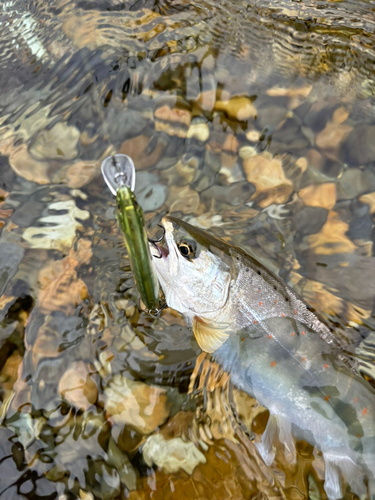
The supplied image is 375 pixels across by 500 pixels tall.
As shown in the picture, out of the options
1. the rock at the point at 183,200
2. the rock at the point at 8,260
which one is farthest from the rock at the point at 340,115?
the rock at the point at 8,260

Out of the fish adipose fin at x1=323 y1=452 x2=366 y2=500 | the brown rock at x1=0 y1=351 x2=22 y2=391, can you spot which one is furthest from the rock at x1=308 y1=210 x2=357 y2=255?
the brown rock at x1=0 y1=351 x2=22 y2=391

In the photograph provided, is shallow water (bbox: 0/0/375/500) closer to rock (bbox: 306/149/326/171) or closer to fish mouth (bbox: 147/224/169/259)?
rock (bbox: 306/149/326/171)

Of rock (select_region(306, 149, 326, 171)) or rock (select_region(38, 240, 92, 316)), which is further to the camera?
rock (select_region(306, 149, 326, 171))

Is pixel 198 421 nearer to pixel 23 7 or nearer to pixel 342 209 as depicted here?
pixel 342 209

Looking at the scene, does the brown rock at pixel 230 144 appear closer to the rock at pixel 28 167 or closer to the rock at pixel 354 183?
the rock at pixel 354 183

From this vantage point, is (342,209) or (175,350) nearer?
(175,350)

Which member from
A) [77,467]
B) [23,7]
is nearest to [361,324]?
[77,467]

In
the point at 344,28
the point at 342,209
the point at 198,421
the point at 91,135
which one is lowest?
the point at 198,421
